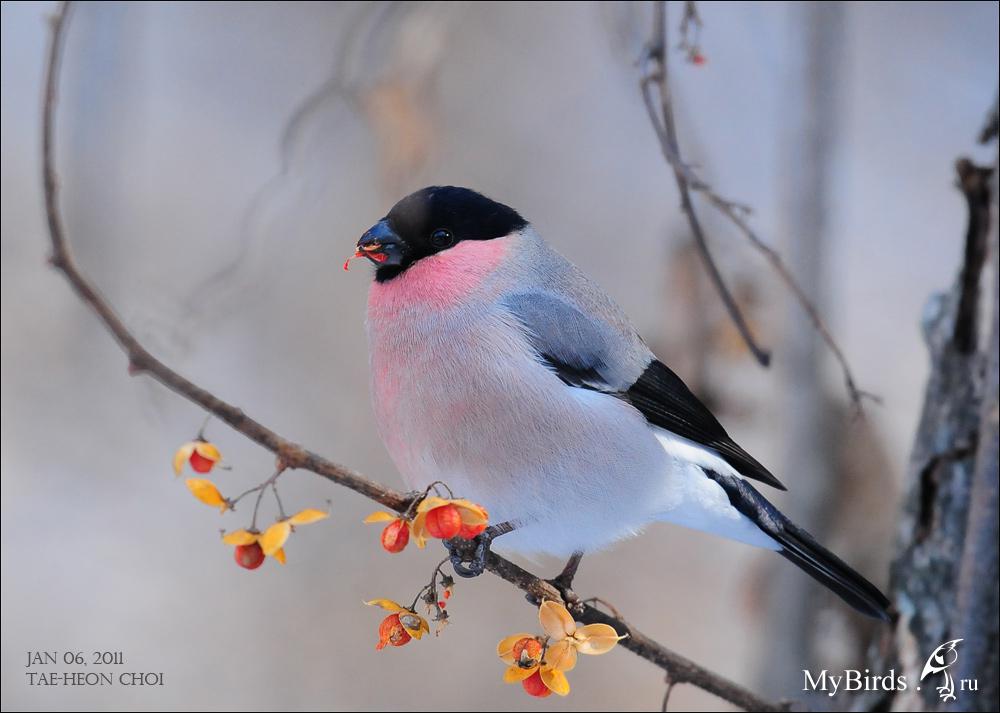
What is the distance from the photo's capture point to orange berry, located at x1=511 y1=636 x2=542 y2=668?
139cm

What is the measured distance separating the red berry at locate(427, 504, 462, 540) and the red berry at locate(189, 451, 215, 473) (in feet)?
0.88

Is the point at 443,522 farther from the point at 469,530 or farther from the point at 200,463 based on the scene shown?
the point at 200,463

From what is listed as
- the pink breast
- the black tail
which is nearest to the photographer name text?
the pink breast

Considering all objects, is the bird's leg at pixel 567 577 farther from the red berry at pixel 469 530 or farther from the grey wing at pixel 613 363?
the red berry at pixel 469 530

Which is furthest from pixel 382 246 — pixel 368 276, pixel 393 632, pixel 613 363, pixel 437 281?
pixel 368 276

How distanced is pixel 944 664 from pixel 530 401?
1078mm

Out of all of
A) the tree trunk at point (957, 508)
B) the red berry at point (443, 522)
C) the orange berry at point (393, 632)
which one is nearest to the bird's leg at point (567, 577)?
the orange berry at point (393, 632)

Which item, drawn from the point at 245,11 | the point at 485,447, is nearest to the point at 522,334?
the point at 485,447

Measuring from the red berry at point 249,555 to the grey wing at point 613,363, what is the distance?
2.21 ft

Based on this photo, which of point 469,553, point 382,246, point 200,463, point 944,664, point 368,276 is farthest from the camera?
point 368,276

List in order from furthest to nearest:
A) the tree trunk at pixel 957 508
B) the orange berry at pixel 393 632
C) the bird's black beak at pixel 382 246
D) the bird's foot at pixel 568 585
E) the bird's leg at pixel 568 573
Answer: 1. the tree trunk at pixel 957 508
2. the bird's leg at pixel 568 573
3. the bird's foot at pixel 568 585
4. the bird's black beak at pixel 382 246
5. the orange berry at pixel 393 632

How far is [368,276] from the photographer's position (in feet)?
8.28

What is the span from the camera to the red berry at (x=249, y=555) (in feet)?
4.04

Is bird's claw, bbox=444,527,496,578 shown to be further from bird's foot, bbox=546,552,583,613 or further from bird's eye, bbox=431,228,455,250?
bird's eye, bbox=431,228,455,250
